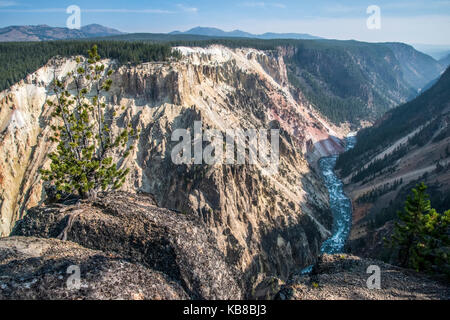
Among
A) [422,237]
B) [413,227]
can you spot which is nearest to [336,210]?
[413,227]

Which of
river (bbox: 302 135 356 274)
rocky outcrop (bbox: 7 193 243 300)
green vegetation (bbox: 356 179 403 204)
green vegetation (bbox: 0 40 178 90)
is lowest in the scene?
river (bbox: 302 135 356 274)

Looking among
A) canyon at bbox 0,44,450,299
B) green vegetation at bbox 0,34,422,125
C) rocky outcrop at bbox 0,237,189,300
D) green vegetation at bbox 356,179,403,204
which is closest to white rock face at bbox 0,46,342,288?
canyon at bbox 0,44,450,299

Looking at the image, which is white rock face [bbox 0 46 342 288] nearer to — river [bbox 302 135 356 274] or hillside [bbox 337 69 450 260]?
river [bbox 302 135 356 274]

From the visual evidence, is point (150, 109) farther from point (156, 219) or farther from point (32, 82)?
point (156, 219)

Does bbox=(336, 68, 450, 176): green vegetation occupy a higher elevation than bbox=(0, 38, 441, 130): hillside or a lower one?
lower

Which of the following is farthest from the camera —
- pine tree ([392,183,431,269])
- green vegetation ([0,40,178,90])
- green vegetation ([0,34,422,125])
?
green vegetation ([0,34,422,125])

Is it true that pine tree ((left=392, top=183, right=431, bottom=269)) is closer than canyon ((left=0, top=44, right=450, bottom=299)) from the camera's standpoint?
No

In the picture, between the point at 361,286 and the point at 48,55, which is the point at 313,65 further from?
the point at 361,286
